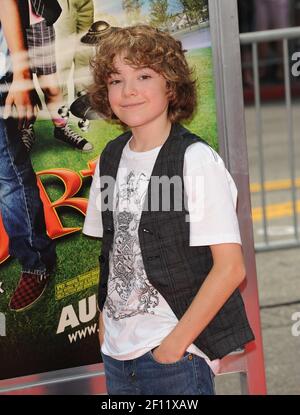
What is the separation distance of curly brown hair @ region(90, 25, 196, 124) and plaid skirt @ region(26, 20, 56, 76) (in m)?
0.30

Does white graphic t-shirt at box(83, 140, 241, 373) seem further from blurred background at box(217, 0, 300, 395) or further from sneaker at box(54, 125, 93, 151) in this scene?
blurred background at box(217, 0, 300, 395)

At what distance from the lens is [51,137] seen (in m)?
3.09

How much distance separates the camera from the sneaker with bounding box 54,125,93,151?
10.1 feet

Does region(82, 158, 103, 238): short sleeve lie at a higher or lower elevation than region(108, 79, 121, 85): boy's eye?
lower

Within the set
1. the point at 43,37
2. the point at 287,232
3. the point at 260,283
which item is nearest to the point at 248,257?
the point at 43,37

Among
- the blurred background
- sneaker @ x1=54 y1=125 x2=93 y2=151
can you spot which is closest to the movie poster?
sneaker @ x1=54 y1=125 x2=93 y2=151

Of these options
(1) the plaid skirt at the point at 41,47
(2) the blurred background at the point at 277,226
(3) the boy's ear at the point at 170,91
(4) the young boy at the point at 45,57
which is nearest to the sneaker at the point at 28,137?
(4) the young boy at the point at 45,57

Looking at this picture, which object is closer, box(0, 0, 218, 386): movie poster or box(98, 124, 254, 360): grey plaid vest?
box(98, 124, 254, 360): grey plaid vest

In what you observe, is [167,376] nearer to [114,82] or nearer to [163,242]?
[163,242]

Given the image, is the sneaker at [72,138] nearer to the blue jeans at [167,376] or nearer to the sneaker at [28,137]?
the sneaker at [28,137]

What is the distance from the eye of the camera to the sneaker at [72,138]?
308cm

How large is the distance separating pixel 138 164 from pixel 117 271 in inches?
12.1

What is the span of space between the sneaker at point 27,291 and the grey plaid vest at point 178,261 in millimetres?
696

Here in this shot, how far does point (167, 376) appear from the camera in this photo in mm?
2533
